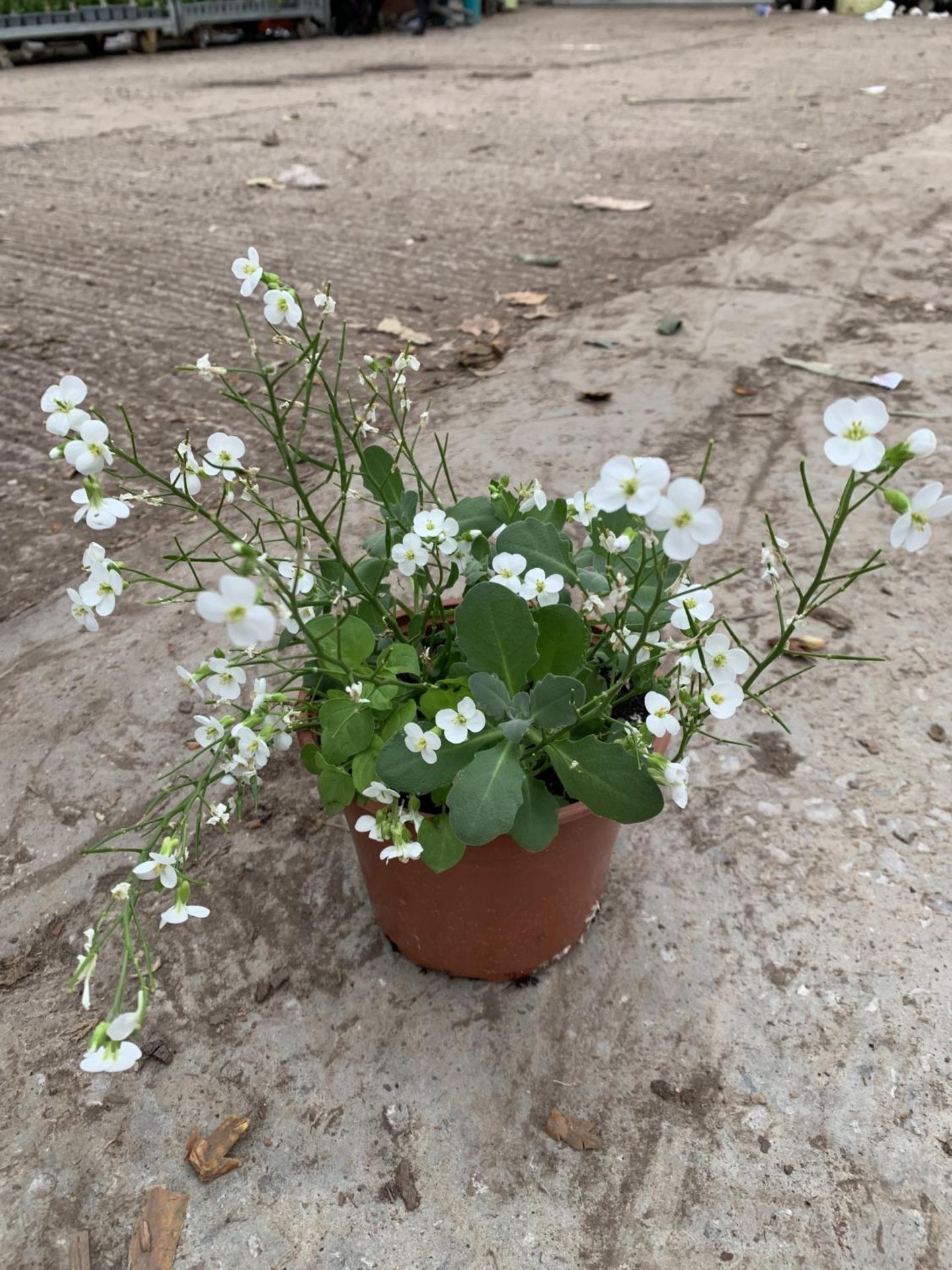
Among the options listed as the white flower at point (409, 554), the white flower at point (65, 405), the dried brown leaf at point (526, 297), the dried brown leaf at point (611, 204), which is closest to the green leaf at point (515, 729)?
the white flower at point (409, 554)

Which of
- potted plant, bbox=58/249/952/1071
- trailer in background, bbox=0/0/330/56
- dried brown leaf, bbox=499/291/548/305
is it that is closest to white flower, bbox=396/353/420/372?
potted plant, bbox=58/249/952/1071

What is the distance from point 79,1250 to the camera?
1182 mm

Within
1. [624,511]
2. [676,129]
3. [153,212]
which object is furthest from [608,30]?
[624,511]

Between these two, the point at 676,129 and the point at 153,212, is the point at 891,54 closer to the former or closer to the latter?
the point at 676,129

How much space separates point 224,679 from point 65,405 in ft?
1.09

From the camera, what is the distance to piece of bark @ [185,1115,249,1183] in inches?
49.1

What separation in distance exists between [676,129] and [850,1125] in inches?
235

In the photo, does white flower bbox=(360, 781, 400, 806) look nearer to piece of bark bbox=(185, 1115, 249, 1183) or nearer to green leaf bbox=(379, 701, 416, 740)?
green leaf bbox=(379, 701, 416, 740)

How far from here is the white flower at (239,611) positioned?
64cm

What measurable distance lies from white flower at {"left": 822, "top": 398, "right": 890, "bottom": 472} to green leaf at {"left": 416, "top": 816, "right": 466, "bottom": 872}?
61cm

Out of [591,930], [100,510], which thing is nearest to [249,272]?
[100,510]

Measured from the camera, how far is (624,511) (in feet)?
3.99

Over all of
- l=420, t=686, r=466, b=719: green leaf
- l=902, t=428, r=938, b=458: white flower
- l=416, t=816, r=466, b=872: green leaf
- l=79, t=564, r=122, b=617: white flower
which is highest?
l=902, t=428, r=938, b=458: white flower

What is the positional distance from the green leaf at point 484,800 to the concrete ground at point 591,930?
52cm
